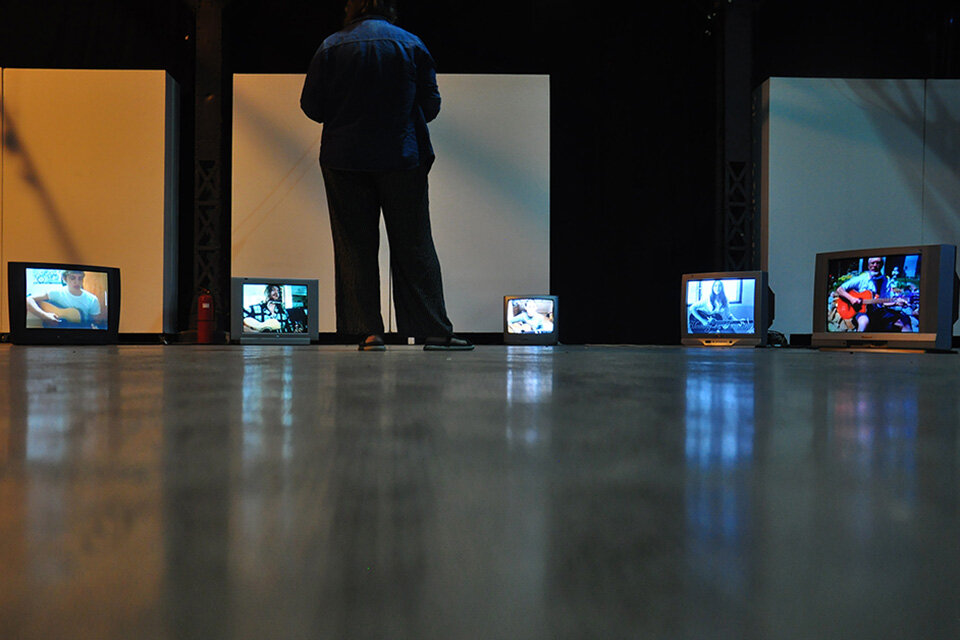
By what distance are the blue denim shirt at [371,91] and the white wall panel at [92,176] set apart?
12.8 feet

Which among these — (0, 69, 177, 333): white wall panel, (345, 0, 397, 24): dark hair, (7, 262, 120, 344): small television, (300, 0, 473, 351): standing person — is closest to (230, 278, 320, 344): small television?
(7, 262, 120, 344): small television

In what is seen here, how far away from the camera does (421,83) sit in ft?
7.43

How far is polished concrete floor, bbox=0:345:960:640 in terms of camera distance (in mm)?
133

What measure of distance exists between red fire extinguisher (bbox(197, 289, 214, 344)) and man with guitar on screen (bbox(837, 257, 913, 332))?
15.0ft

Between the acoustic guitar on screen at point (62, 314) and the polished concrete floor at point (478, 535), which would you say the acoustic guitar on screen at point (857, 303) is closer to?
the polished concrete floor at point (478, 535)

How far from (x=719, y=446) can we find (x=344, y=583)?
18cm

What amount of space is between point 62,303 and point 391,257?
305 cm

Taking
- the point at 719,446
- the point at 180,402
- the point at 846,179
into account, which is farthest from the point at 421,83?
the point at 846,179

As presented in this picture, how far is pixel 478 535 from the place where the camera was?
6.3 inches

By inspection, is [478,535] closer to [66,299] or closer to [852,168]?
[66,299]

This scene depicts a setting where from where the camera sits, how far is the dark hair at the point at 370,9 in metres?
2.25

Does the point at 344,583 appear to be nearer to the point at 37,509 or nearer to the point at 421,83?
the point at 37,509

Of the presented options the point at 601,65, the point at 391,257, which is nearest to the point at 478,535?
the point at 391,257

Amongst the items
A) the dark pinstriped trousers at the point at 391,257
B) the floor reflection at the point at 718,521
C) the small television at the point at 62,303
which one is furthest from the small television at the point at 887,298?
the small television at the point at 62,303
